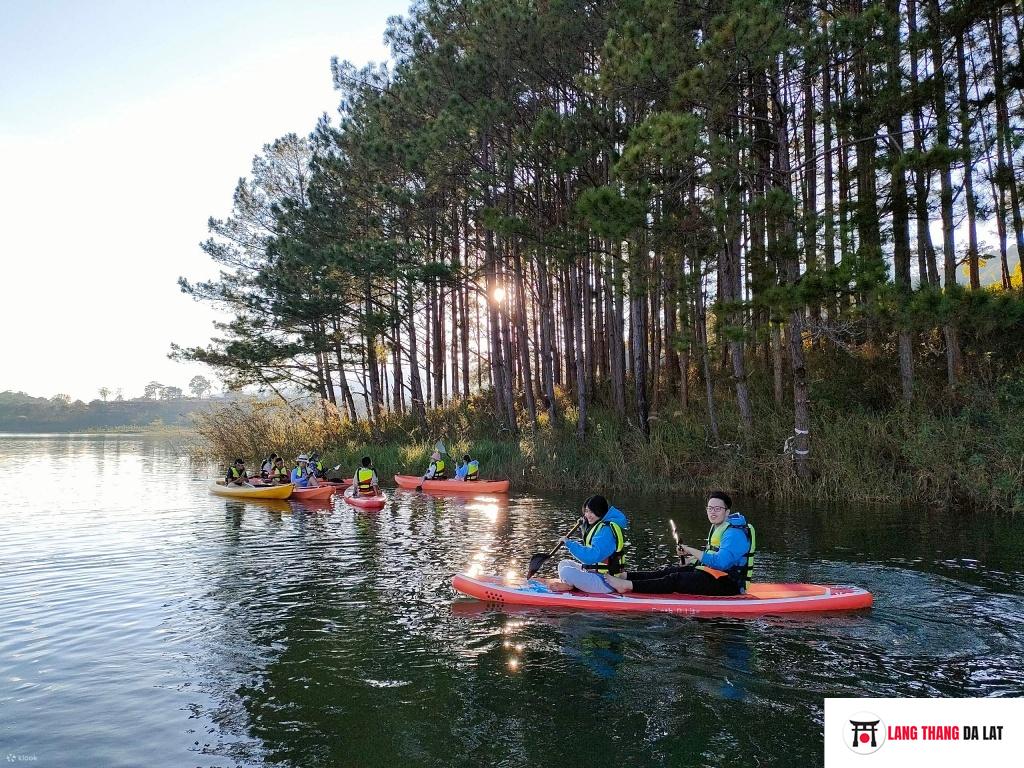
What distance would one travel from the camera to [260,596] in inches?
322

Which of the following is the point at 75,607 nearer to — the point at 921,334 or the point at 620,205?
the point at 620,205

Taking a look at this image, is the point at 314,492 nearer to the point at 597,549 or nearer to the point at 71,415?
the point at 597,549

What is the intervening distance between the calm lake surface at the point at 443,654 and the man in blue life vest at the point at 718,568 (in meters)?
0.42

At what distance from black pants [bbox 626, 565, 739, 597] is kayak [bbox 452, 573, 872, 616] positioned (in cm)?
9

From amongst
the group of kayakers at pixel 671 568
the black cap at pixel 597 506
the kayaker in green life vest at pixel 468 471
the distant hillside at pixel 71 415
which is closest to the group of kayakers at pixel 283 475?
the kayaker in green life vest at pixel 468 471

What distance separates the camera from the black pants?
24.0 feet

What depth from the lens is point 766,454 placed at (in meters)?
14.5

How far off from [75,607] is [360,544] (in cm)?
423

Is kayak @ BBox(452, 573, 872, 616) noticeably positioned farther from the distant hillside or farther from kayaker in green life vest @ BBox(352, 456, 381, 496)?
the distant hillside

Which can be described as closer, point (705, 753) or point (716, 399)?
point (705, 753)

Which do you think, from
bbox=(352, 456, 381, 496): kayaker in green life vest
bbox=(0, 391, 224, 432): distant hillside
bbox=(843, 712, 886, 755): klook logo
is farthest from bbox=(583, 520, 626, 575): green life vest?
bbox=(0, 391, 224, 432): distant hillside

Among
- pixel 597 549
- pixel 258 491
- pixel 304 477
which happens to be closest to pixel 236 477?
pixel 258 491

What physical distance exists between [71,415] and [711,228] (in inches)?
3894

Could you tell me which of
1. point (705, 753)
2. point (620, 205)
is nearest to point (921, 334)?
point (620, 205)
